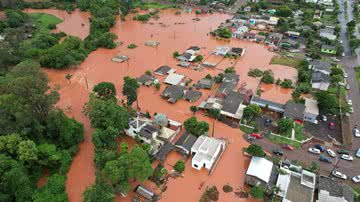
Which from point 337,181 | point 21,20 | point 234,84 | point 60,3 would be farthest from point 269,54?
point 60,3

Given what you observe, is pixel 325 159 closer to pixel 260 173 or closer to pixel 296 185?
pixel 296 185

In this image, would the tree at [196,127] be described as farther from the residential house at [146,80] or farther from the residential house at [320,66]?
the residential house at [320,66]

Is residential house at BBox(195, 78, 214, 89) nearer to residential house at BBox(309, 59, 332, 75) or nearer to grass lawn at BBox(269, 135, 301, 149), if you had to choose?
grass lawn at BBox(269, 135, 301, 149)

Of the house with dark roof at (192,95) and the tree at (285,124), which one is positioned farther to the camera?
the house with dark roof at (192,95)

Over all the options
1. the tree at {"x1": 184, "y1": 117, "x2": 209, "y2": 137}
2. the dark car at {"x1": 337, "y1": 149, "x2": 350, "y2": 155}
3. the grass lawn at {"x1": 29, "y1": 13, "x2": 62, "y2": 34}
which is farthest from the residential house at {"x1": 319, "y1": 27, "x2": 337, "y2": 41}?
the grass lawn at {"x1": 29, "y1": 13, "x2": 62, "y2": 34}

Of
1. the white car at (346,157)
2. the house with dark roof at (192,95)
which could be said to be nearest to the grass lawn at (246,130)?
the house with dark roof at (192,95)

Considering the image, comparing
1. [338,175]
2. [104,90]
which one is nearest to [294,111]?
[338,175]
